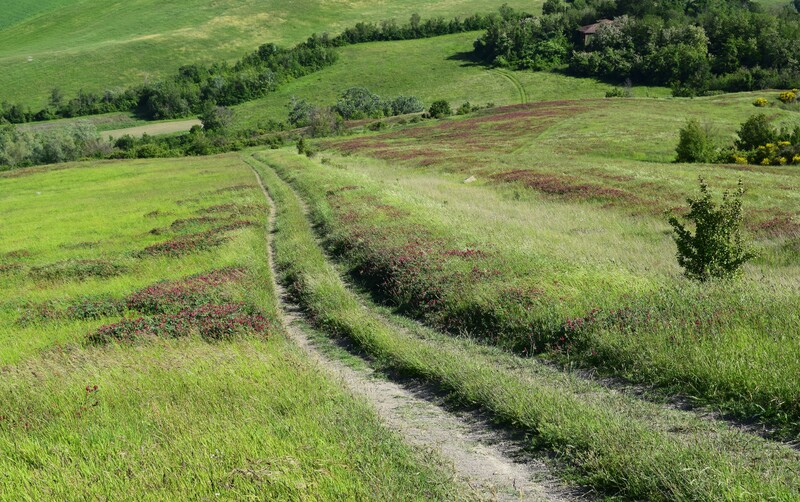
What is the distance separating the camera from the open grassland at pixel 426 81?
131m

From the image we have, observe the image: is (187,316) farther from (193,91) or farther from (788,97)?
(193,91)

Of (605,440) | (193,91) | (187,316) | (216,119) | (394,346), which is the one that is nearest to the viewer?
(605,440)

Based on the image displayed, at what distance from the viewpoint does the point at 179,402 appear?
8141 mm

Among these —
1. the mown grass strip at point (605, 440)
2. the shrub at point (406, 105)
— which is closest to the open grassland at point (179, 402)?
the mown grass strip at point (605, 440)

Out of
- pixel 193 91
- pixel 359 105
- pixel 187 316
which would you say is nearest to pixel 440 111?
pixel 359 105

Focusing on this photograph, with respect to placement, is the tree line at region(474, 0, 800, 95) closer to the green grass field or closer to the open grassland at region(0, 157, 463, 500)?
the green grass field

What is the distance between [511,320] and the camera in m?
11.6

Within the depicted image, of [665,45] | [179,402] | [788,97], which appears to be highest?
[665,45]

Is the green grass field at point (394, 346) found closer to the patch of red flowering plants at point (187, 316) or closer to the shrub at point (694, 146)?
the patch of red flowering plants at point (187, 316)

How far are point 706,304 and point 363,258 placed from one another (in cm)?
1098

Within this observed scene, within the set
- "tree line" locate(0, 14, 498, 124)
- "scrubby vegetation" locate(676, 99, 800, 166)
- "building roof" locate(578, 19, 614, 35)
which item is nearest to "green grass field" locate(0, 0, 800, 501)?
"scrubby vegetation" locate(676, 99, 800, 166)

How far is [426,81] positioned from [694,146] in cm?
11186

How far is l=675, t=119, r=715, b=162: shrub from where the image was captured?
49.6 meters

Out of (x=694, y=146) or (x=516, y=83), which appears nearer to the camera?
(x=694, y=146)
